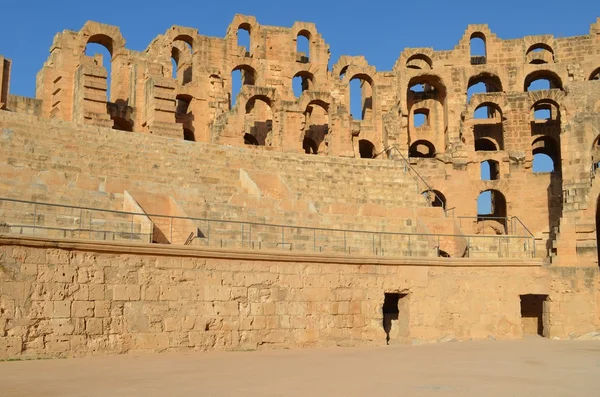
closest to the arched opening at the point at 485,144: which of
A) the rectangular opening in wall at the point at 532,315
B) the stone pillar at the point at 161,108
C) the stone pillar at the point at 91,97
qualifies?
the rectangular opening in wall at the point at 532,315

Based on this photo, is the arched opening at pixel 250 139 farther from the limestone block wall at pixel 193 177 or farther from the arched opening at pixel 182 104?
the limestone block wall at pixel 193 177

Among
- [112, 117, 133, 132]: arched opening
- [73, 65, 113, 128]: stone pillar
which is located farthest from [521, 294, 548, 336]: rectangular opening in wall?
[112, 117, 133, 132]: arched opening

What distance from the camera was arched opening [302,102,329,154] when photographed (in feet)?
113

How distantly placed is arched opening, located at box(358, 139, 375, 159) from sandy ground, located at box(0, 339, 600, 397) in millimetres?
20113

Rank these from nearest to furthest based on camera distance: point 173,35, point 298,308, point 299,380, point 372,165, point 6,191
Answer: point 299,380 < point 6,191 < point 298,308 < point 372,165 < point 173,35

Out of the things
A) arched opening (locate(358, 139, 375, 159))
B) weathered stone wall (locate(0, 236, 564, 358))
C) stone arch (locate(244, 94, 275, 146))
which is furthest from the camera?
arched opening (locate(358, 139, 375, 159))

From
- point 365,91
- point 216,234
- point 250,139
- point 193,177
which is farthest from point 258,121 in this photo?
point 216,234

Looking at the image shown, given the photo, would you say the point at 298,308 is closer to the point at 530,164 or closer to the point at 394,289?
the point at 394,289

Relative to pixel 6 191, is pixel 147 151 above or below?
above

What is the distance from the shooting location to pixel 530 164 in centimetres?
3006

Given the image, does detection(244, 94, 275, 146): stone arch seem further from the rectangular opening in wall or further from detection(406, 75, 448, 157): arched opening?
the rectangular opening in wall

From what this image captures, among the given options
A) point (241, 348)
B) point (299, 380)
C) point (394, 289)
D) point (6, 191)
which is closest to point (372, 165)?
point (394, 289)

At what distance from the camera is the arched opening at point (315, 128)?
34562 millimetres

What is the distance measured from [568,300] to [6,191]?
14.4m
